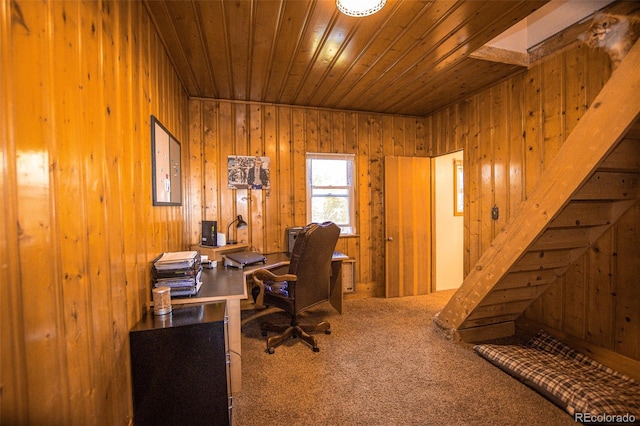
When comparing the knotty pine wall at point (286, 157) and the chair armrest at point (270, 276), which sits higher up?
the knotty pine wall at point (286, 157)

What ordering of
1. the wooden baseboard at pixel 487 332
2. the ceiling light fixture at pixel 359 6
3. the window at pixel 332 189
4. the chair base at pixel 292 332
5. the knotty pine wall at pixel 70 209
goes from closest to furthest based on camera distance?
1. the knotty pine wall at pixel 70 209
2. the ceiling light fixture at pixel 359 6
3. the chair base at pixel 292 332
4. the wooden baseboard at pixel 487 332
5. the window at pixel 332 189

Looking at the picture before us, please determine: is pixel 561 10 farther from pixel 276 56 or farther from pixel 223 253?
pixel 223 253

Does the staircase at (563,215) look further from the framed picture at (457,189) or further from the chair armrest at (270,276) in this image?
the framed picture at (457,189)

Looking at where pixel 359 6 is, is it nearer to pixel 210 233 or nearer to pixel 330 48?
pixel 330 48

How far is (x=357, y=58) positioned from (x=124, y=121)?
198 cm

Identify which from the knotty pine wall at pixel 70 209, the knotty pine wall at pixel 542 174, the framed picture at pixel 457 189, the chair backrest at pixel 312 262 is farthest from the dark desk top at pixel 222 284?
the framed picture at pixel 457 189

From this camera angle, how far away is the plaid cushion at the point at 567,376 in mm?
1718

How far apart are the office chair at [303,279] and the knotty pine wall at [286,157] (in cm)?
116

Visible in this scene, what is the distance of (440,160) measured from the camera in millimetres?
4332

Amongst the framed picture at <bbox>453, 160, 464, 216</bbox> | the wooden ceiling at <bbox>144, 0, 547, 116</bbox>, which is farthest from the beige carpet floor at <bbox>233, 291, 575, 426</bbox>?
the wooden ceiling at <bbox>144, 0, 547, 116</bbox>

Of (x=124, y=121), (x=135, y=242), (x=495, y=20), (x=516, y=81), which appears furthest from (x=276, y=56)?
(x=516, y=81)

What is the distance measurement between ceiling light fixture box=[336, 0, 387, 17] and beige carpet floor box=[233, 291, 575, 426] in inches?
99.1

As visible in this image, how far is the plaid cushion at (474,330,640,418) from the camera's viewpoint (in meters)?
1.72

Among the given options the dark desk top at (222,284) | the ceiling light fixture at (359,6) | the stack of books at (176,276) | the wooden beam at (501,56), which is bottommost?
the dark desk top at (222,284)
